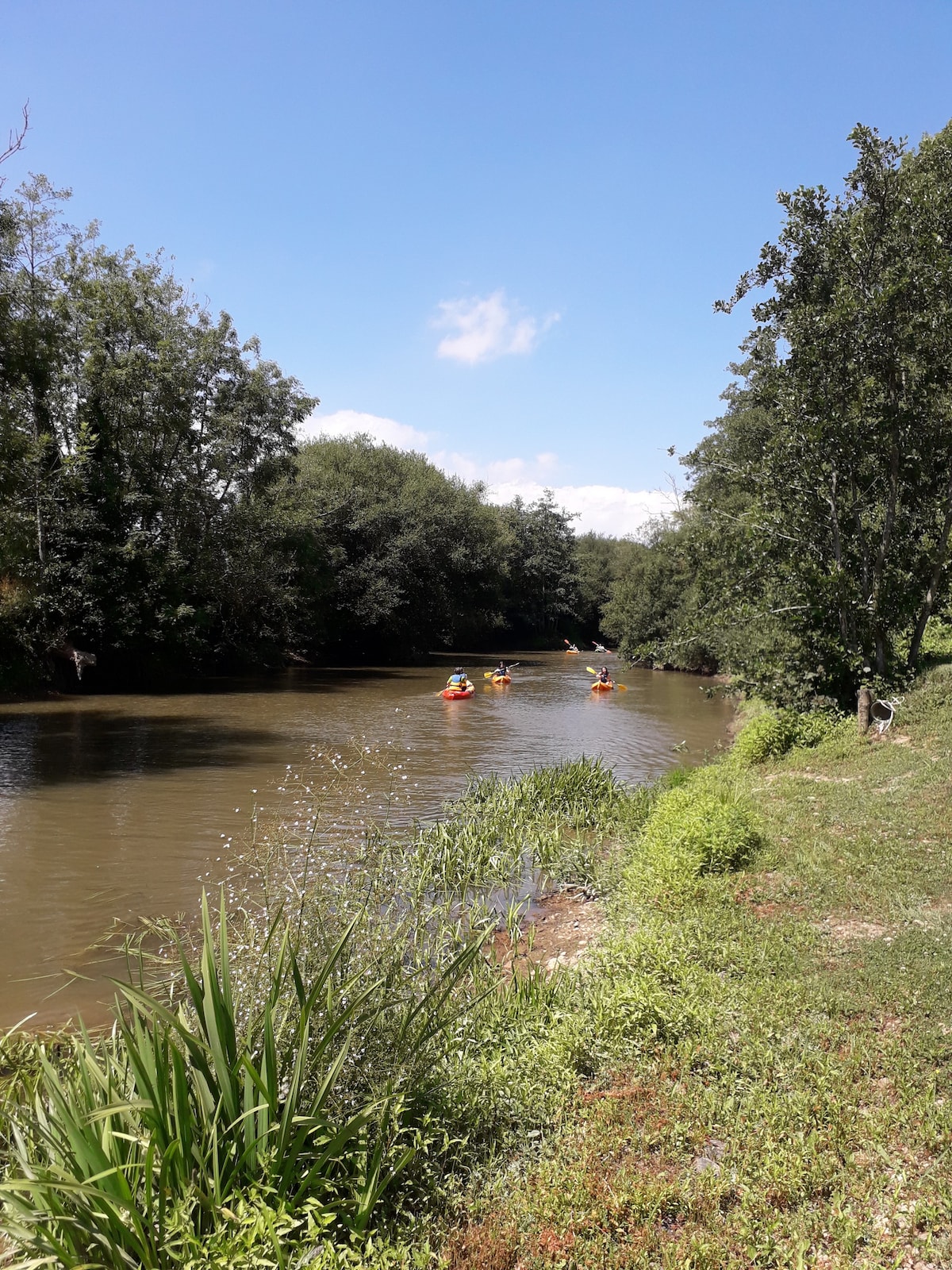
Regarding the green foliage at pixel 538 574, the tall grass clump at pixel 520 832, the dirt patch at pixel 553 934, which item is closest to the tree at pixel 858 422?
the tall grass clump at pixel 520 832

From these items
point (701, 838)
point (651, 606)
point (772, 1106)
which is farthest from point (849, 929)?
point (651, 606)

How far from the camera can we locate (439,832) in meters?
9.48

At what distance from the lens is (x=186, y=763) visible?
634 inches

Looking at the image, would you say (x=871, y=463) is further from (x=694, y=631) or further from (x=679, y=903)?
(x=679, y=903)

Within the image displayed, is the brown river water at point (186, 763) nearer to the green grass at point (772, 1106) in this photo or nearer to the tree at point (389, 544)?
the green grass at point (772, 1106)

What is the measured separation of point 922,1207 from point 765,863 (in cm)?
449

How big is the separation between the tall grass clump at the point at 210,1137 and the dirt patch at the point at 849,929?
345 cm

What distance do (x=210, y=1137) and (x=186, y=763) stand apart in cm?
1396

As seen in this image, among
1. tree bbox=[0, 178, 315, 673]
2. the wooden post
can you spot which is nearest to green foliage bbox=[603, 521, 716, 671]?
tree bbox=[0, 178, 315, 673]

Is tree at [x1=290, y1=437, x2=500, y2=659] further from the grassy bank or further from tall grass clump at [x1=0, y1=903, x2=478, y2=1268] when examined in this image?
tall grass clump at [x1=0, y1=903, x2=478, y2=1268]

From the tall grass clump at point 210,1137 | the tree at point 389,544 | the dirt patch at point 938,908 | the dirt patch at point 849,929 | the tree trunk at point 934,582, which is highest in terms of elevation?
the tree at point 389,544

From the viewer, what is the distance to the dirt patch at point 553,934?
6633 millimetres

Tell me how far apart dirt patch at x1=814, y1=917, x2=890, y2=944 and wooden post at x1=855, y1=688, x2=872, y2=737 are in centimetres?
658

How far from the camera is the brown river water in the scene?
8.07 m
